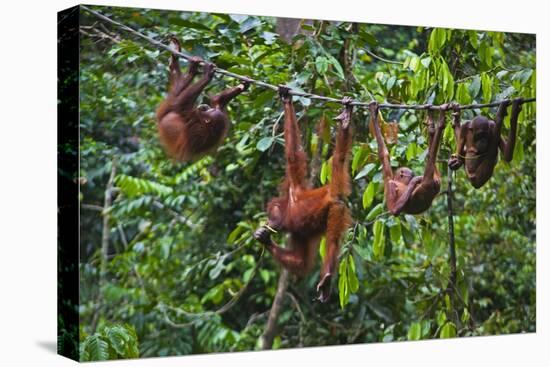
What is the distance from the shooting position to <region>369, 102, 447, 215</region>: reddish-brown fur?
20.5 feet

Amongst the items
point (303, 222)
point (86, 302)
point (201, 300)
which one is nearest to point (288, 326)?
point (201, 300)

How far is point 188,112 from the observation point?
5.86m

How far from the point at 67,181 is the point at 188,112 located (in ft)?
2.81

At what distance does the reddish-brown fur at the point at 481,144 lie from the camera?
648cm

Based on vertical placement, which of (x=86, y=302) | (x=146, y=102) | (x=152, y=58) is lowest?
(x=86, y=302)

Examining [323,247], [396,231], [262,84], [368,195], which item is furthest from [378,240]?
[262,84]

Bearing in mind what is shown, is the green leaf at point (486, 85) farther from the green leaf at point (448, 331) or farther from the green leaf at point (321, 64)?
the green leaf at point (448, 331)

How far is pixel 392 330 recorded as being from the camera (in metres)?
6.65

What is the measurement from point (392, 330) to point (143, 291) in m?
1.73

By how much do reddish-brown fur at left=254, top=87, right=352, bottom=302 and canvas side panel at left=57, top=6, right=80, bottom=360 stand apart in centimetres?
121

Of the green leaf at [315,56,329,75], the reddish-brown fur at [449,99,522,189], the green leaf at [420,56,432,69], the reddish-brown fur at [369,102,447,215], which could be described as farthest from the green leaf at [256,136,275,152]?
the reddish-brown fur at [449,99,522,189]

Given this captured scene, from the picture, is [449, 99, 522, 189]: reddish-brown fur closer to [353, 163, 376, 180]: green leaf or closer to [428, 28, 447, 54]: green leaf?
[428, 28, 447, 54]: green leaf

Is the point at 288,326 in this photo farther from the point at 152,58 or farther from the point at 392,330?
the point at 152,58

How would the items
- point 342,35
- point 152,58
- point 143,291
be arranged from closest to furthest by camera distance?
point 152,58 → point 342,35 → point 143,291
